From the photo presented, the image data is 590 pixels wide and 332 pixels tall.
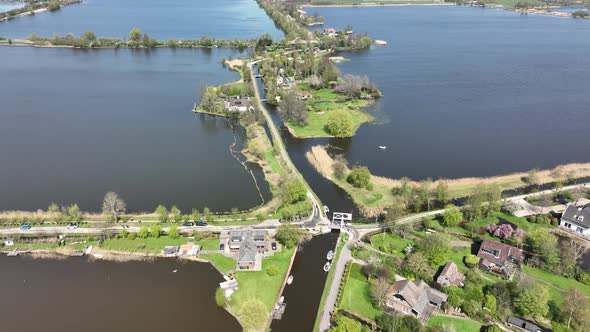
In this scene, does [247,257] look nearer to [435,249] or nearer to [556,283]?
[435,249]

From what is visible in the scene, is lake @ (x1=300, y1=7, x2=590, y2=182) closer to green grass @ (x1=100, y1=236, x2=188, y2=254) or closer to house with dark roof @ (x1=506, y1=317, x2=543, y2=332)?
house with dark roof @ (x1=506, y1=317, x2=543, y2=332)

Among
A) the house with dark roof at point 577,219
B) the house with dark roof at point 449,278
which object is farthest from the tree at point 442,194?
the house with dark roof at point 449,278

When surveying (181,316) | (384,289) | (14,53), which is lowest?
(181,316)

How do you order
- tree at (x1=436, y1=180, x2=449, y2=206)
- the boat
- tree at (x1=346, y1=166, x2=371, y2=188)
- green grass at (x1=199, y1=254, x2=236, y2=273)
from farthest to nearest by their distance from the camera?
tree at (x1=346, y1=166, x2=371, y2=188)
tree at (x1=436, y1=180, x2=449, y2=206)
the boat
green grass at (x1=199, y1=254, x2=236, y2=273)

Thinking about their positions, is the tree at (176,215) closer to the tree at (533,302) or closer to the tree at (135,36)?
the tree at (533,302)

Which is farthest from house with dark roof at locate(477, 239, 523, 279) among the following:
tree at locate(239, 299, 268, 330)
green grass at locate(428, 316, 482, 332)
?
tree at locate(239, 299, 268, 330)

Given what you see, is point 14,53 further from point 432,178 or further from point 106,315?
point 432,178

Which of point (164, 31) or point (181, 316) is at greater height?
point (164, 31)

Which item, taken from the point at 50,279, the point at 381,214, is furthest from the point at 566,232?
the point at 50,279
